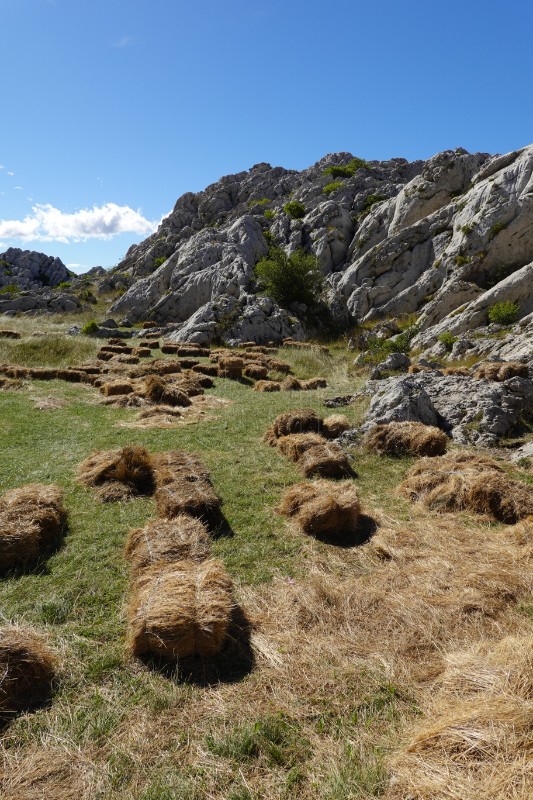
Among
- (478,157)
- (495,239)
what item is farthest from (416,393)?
(478,157)

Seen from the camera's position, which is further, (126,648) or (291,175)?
(291,175)

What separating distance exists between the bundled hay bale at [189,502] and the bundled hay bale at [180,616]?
2.17 meters

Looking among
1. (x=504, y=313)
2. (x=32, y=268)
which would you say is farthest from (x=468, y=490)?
(x=32, y=268)

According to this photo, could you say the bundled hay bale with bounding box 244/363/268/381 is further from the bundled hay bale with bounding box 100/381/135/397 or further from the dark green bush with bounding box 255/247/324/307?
the dark green bush with bounding box 255/247/324/307

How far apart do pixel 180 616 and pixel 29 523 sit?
357 cm

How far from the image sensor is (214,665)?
15.1ft

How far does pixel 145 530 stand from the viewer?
21.7ft

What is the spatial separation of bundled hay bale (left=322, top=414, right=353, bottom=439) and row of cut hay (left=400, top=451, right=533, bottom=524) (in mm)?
3447

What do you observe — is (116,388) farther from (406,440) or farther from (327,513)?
(327,513)

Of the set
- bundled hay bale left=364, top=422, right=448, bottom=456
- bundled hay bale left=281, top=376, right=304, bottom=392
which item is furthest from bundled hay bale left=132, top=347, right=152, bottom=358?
bundled hay bale left=364, top=422, right=448, bottom=456

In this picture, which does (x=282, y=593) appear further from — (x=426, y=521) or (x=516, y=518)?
(x=516, y=518)

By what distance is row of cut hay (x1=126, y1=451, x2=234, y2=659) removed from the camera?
4609 mm

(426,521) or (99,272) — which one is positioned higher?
(99,272)

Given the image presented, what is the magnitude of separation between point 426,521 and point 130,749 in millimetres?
5986
